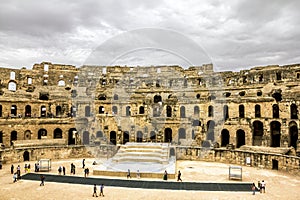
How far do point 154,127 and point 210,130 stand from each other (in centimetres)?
814

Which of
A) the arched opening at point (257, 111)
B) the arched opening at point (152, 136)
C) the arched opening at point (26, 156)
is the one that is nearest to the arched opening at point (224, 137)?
the arched opening at point (257, 111)

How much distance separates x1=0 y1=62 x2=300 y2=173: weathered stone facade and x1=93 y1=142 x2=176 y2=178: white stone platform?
181 inches

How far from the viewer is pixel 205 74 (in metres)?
46.5

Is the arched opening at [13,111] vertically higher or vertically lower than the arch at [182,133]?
higher

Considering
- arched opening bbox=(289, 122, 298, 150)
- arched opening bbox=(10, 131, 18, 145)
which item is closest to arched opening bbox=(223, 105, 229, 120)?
arched opening bbox=(289, 122, 298, 150)

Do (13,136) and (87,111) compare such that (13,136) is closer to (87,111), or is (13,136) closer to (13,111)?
(13,111)

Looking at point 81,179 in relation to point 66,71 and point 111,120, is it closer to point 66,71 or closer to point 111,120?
point 111,120

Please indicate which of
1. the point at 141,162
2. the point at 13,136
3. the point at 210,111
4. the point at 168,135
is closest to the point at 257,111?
the point at 210,111

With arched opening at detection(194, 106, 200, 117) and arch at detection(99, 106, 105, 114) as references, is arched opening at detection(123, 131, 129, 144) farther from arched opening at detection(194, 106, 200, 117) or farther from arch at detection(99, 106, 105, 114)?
arched opening at detection(194, 106, 200, 117)

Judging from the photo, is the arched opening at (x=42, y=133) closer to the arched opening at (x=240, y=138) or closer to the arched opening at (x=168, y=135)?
the arched opening at (x=168, y=135)

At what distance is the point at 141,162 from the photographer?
25859 mm

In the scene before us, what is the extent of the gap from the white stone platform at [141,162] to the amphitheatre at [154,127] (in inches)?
3.9

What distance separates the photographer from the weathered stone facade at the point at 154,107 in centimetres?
3244

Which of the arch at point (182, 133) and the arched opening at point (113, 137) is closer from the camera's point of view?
the arch at point (182, 133)
